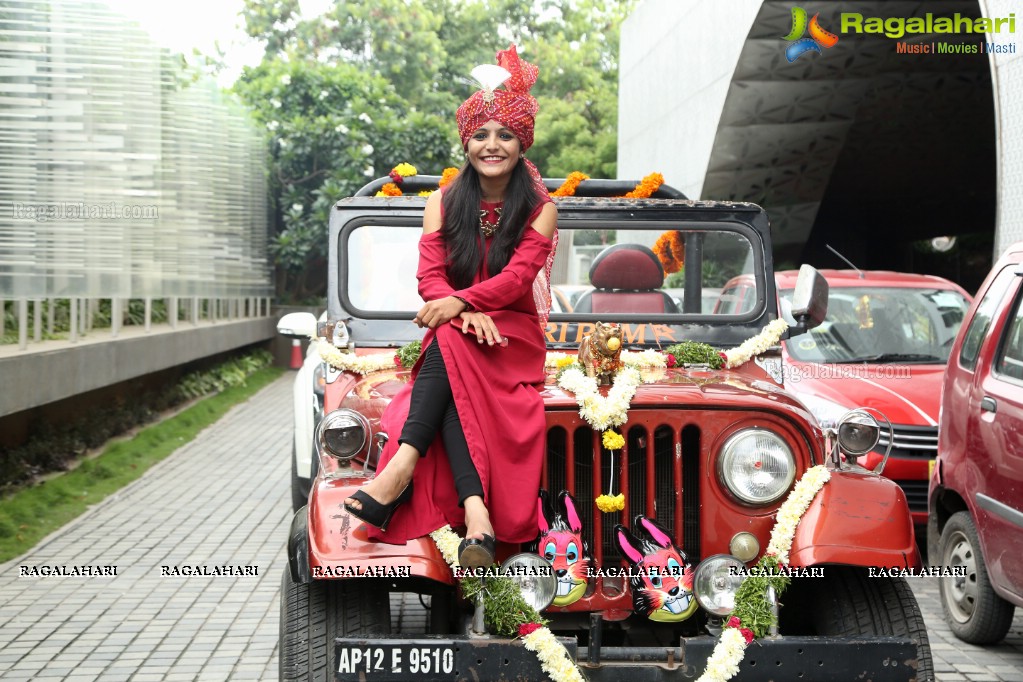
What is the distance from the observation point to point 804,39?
14961mm

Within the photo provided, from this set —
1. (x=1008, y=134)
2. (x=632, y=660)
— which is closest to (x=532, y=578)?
(x=632, y=660)

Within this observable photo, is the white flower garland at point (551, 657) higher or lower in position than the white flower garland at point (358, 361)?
lower

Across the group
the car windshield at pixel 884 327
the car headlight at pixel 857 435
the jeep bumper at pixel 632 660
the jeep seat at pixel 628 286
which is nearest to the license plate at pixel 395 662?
the jeep bumper at pixel 632 660

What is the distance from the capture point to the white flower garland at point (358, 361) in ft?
15.5

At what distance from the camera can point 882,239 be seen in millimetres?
31594

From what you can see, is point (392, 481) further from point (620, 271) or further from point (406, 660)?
point (620, 271)

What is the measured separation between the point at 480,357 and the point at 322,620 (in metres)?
0.92

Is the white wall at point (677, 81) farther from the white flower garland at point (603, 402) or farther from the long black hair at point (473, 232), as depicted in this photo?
the white flower garland at point (603, 402)

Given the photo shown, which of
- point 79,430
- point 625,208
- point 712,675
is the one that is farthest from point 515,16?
point 712,675

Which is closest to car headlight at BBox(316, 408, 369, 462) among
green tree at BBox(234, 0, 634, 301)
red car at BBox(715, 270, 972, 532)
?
red car at BBox(715, 270, 972, 532)

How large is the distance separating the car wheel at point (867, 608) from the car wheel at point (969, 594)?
170 cm

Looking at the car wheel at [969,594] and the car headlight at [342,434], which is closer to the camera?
the car headlight at [342,434]

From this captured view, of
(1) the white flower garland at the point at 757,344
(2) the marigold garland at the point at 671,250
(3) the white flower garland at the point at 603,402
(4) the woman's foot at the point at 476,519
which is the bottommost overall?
(4) the woman's foot at the point at 476,519

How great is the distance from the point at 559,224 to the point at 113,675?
2724 millimetres
